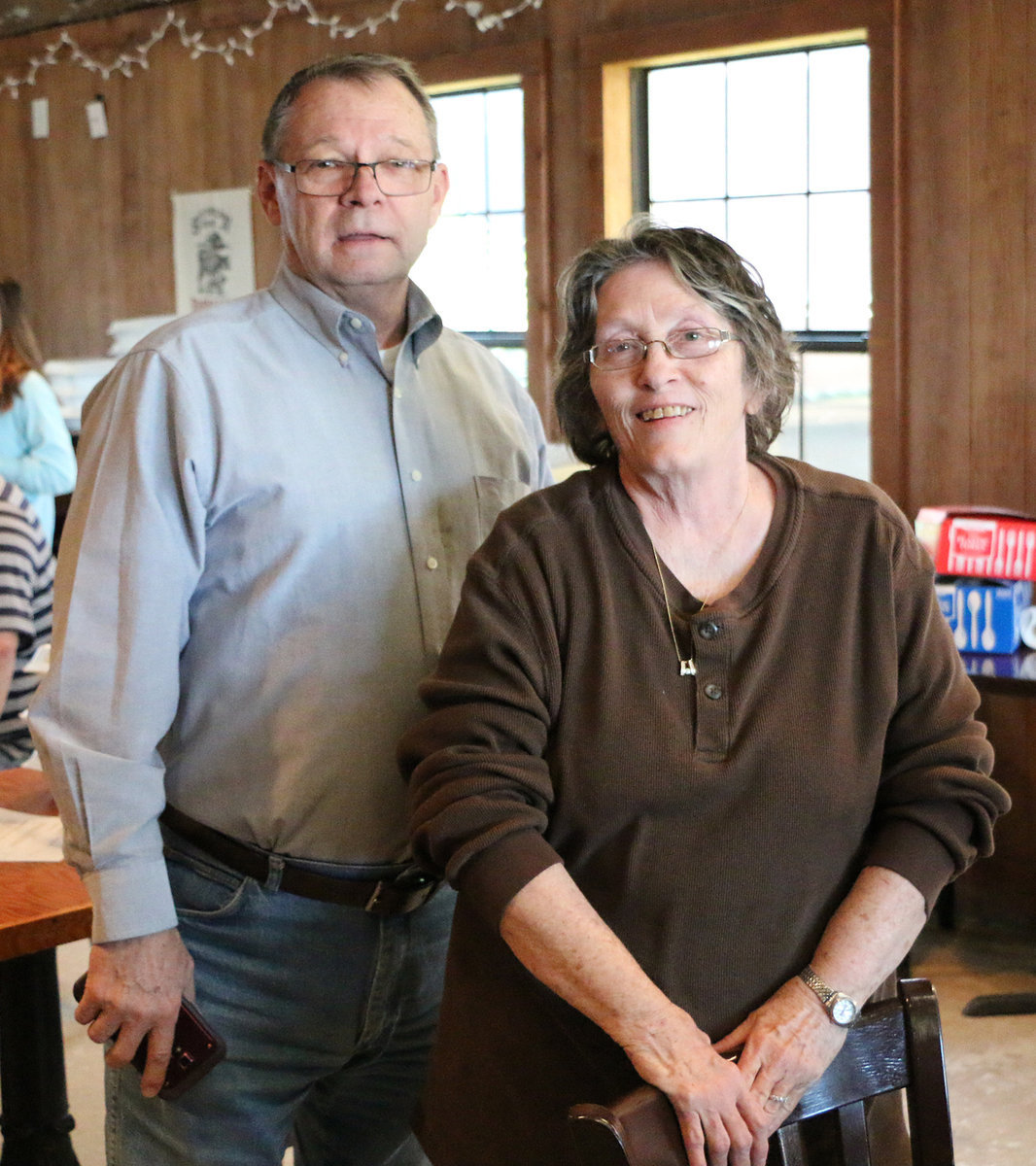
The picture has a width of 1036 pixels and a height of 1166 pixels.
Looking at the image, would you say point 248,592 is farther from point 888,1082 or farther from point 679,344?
point 888,1082

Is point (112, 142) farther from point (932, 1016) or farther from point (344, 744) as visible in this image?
point (932, 1016)

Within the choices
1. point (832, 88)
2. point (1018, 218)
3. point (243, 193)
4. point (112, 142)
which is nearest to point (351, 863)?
point (1018, 218)

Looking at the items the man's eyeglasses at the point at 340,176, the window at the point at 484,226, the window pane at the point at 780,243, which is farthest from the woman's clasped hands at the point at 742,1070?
the window at the point at 484,226

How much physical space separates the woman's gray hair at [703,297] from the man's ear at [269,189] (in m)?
0.40

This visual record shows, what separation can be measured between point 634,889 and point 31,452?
4.00m

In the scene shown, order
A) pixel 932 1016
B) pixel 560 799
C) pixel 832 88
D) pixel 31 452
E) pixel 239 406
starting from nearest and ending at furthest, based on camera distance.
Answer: pixel 932 1016 → pixel 560 799 → pixel 239 406 → pixel 832 88 → pixel 31 452

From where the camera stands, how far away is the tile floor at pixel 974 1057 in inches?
114

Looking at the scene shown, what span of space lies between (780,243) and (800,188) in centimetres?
17

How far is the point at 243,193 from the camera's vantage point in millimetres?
5352

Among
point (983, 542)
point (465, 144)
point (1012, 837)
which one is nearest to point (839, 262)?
point (983, 542)

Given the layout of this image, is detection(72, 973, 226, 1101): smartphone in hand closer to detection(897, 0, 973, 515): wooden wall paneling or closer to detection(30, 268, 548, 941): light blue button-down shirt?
detection(30, 268, 548, 941): light blue button-down shirt

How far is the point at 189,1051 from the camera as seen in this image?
1570mm

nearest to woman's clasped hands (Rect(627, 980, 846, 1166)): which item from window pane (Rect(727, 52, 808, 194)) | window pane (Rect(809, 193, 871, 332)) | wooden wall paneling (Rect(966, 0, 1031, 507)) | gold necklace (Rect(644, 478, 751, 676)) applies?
gold necklace (Rect(644, 478, 751, 676))

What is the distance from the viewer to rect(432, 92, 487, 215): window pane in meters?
4.85
